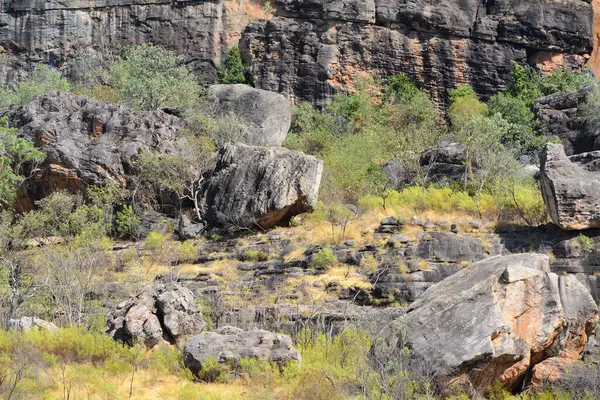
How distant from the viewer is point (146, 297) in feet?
44.6

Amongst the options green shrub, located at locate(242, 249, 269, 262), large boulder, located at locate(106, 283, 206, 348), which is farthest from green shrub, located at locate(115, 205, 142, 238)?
large boulder, located at locate(106, 283, 206, 348)

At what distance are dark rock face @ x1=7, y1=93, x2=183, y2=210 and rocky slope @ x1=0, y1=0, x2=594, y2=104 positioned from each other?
33.6 ft

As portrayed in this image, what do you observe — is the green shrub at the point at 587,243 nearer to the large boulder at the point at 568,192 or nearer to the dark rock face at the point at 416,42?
the large boulder at the point at 568,192

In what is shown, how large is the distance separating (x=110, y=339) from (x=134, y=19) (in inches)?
1208

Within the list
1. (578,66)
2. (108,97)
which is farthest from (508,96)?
(108,97)

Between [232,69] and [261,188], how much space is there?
16.4 meters

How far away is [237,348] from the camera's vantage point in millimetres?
11781

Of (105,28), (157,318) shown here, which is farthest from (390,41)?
(157,318)

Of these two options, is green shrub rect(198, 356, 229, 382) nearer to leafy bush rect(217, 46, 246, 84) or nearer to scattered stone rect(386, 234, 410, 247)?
scattered stone rect(386, 234, 410, 247)

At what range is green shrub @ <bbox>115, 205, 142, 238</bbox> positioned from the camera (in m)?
24.4

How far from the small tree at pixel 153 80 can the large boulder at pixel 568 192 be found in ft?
59.6

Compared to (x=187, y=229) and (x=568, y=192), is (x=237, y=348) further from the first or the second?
(x=187, y=229)

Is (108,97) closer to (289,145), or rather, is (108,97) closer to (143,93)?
(143,93)

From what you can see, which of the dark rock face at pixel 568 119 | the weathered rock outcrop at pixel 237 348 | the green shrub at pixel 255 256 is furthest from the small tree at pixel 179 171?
the dark rock face at pixel 568 119
